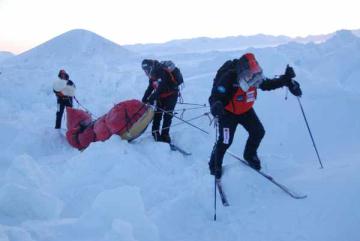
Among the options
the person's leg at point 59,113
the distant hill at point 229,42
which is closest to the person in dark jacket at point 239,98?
the person's leg at point 59,113

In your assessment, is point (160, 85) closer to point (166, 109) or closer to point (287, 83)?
point (166, 109)

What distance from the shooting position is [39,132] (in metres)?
8.23

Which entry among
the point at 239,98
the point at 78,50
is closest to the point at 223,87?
the point at 239,98

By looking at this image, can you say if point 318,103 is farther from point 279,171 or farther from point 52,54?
point 52,54

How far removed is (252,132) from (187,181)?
1056mm

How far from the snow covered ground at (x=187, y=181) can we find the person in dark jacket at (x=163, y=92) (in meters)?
0.31

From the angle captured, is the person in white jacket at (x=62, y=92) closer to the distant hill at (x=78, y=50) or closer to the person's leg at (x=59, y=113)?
the person's leg at (x=59, y=113)

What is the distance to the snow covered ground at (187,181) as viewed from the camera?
3.39 meters

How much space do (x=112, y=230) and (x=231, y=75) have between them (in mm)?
2196

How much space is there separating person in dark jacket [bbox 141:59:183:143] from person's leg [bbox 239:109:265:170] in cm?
221

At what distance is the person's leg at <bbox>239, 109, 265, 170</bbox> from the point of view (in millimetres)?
4750

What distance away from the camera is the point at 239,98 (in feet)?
14.9

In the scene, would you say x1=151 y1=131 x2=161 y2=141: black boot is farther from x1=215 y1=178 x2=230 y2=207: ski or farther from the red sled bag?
x1=215 y1=178 x2=230 y2=207: ski

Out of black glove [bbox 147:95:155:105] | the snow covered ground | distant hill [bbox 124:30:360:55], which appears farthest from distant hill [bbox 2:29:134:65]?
distant hill [bbox 124:30:360:55]
